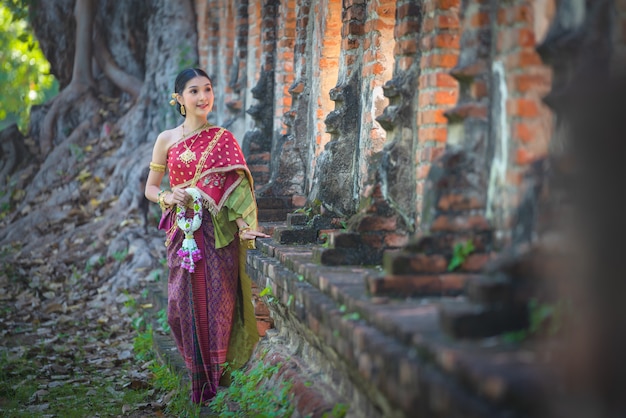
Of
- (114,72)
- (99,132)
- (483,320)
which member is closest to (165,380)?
(483,320)

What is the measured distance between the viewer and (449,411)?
254 centimetres

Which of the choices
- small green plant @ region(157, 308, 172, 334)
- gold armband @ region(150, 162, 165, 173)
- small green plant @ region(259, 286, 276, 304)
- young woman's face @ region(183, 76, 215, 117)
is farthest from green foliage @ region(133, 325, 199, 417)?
young woman's face @ region(183, 76, 215, 117)

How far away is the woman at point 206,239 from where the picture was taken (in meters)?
5.66

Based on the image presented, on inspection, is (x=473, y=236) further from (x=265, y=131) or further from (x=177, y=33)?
(x=177, y=33)

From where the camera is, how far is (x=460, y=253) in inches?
A: 142

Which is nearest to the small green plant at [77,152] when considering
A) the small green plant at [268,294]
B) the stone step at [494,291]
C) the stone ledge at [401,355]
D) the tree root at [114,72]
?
the tree root at [114,72]

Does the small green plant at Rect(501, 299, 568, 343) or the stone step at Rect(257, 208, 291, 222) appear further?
the stone step at Rect(257, 208, 291, 222)

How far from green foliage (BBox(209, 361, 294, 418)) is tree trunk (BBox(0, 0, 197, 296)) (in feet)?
15.3

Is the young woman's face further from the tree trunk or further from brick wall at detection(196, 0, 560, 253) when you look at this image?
the tree trunk

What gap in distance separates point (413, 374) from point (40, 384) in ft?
14.4

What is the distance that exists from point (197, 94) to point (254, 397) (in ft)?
6.47

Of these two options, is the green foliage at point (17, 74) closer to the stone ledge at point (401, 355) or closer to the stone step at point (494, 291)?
the stone ledge at point (401, 355)

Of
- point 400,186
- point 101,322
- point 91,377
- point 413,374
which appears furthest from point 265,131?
point 413,374

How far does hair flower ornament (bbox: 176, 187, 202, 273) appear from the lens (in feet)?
18.4
